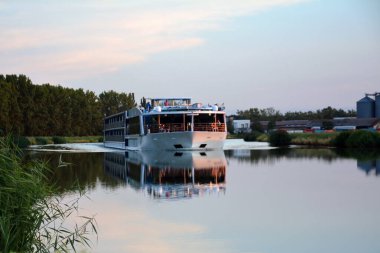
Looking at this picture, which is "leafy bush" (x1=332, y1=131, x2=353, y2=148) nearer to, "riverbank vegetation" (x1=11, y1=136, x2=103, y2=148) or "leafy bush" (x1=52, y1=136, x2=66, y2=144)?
"riverbank vegetation" (x1=11, y1=136, x2=103, y2=148)

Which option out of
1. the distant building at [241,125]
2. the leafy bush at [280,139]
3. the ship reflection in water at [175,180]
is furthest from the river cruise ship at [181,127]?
the distant building at [241,125]

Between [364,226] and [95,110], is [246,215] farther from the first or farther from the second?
[95,110]

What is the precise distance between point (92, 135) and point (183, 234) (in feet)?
334

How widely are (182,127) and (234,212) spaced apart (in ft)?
106

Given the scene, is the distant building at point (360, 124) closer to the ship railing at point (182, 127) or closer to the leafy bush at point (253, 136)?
the leafy bush at point (253, 136)

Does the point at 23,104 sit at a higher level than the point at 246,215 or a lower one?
higher

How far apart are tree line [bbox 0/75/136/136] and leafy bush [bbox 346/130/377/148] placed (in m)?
42.1

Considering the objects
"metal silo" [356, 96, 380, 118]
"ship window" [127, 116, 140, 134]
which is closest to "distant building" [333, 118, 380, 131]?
"metal silo" [356, 96, 380, 118]

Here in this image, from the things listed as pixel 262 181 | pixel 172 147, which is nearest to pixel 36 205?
pixel 262 181

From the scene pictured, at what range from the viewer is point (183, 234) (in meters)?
10.6

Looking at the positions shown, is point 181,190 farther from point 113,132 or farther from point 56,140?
point 56,140

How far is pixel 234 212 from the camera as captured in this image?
1299cm

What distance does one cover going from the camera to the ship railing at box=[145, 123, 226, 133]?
45.4m

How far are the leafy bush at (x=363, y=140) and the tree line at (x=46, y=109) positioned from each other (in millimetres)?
42089
